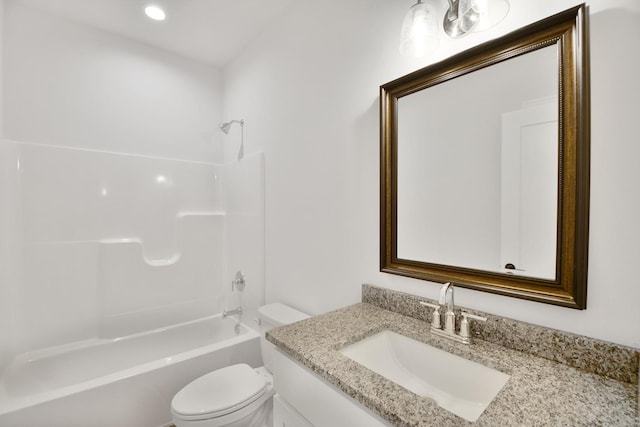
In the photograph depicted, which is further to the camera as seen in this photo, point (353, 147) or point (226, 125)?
point (226, 125)

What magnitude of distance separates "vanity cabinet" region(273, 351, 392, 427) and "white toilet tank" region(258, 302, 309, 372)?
2.19 ft

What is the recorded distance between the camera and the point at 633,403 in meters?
0.65

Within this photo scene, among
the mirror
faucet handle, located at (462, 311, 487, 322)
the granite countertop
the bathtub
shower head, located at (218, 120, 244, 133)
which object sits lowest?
the bathtub

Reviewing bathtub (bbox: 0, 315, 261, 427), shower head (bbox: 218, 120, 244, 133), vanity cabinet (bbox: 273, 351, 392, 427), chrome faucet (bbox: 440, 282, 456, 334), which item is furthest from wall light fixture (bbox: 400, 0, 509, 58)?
bathtub (bbox: 0, 315, 261, 427)

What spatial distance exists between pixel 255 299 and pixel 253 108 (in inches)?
60.7

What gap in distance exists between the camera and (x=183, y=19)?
2.08 m

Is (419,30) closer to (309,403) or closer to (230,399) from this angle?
(309,403)

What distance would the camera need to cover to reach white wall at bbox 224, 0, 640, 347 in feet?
2.54

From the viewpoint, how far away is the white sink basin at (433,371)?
2.86 feet

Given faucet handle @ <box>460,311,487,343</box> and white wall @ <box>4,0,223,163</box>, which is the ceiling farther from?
faucet handle @ <box>460,311,487,343</box>

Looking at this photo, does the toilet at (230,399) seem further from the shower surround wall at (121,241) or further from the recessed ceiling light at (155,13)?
the recessed ceiling light at (155,13)

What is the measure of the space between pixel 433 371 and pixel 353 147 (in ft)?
3.45

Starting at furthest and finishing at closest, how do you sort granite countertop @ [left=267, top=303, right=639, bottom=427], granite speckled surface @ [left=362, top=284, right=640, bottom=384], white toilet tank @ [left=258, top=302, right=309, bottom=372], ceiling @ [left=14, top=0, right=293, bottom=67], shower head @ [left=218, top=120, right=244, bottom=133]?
shower head @ [left=218, top=120, right=244, bottom=133] < ceiling @ [left=14, top=0, right=293, bottom=67] < white toilet tank @ [left=258, top=302, right=309, bottom=372] < granite speckled surface @ [left=362, top=284, right=640, bottom=384] < granite countertop @ [left=267, top=303, right=639, bottom=427]

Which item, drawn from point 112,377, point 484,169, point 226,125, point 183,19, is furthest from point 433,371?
point 183,19
